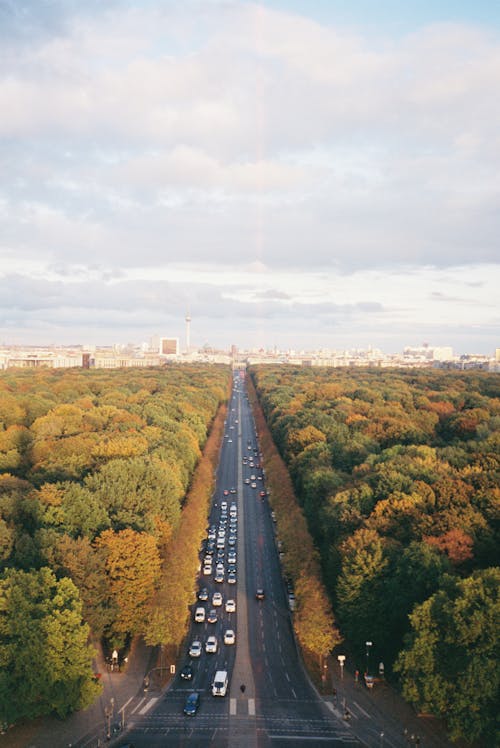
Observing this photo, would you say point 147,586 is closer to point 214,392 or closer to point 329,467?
point 329,467

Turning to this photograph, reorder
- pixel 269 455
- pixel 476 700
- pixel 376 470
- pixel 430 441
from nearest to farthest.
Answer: pixel 476 700, pixel 376 470, pixel 430 441, pixel 269 455

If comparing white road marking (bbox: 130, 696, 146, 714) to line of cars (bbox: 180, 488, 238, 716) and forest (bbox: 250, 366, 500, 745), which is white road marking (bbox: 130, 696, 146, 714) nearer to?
line of cars (bbox: 180, 488, 238, 716)

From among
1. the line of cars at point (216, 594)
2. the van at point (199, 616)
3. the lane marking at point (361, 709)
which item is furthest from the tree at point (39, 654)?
the lane marking at point (361, 709)

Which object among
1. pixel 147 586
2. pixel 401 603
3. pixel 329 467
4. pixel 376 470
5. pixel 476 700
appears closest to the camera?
pixel 476 700

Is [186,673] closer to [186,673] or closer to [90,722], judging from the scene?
[186,673]

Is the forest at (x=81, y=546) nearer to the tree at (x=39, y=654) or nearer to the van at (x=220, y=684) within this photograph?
the tree at (x=39, y=654)

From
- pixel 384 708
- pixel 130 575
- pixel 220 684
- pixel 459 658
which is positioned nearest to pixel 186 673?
pixel 220 684

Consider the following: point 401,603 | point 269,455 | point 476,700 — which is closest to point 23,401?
point 269,455
